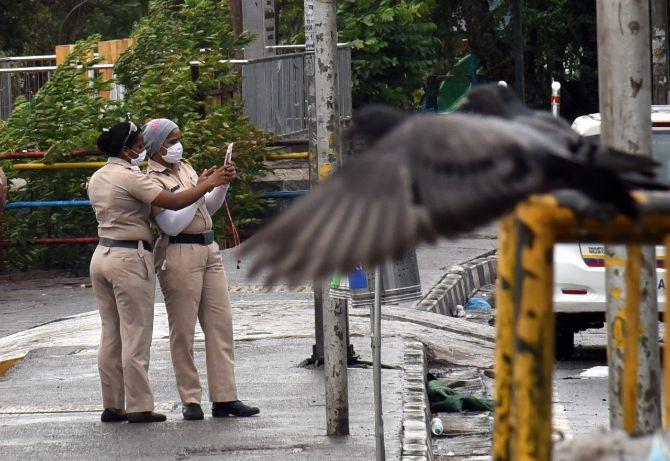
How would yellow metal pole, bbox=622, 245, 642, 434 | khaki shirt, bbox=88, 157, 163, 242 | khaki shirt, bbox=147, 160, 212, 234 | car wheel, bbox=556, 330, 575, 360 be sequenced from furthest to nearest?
car wheel, bbox=556, 330, 575, 360, khaki shirt, bbox=147, 160, 212, 234, khaki shirt, bbox=88, 157, 163, 242, yellow metal pole, bbox=622, 245, 642, 434

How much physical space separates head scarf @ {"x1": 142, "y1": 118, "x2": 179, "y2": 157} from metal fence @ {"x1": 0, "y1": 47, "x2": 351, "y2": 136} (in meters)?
10.3

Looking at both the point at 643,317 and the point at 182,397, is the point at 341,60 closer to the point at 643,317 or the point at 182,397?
the point at 182,397

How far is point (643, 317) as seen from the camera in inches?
182

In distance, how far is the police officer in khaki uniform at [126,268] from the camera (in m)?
8.05

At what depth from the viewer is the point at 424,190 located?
8.76 ft

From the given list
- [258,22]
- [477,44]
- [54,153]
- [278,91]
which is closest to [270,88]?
[278,91]

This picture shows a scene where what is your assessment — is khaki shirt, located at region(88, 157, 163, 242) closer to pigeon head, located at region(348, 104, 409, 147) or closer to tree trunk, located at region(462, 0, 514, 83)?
pigeon head, located at region(348, 104, 409, 147)

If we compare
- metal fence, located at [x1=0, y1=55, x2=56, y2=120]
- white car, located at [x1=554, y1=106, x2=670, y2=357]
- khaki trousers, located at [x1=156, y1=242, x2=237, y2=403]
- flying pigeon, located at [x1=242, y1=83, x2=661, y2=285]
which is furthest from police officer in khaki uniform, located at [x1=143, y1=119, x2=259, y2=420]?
metal fence, located at [x1=0, y1=55, x2=56, y2=120]

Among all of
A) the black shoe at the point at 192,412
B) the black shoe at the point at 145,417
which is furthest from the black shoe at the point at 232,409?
the black shoe at the point at 145,417

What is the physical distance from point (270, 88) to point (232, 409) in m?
12.4

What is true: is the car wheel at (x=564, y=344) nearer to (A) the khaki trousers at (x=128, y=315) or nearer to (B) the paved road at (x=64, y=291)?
(B) the paved road at (x=64, y=291)

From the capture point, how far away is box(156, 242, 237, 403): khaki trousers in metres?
8.11

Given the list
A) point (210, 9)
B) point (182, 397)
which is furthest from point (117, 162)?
point (210, 9)

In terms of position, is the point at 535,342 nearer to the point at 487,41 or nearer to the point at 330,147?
the point at 330,147
